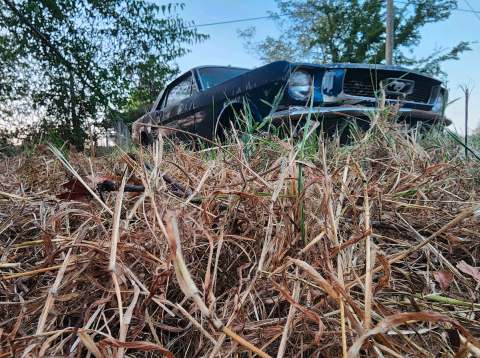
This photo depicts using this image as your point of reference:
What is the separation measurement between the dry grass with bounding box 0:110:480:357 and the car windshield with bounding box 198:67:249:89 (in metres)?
3.78

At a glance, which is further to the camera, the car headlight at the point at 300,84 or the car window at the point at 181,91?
the car window at the point at 181,91

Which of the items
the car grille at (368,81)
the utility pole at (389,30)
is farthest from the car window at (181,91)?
the utility pole at (389,30)

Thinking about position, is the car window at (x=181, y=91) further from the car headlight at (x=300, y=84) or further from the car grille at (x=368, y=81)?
the car grille at (x=368, y=81)

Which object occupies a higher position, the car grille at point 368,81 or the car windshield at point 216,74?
the car windshield at point 216,74

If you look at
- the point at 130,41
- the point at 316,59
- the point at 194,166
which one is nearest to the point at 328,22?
the point at 316,59

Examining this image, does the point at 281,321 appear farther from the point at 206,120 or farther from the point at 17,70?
the point at 17,70

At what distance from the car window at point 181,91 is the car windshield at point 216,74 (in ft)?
0.76

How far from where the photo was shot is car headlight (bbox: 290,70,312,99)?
275 cm

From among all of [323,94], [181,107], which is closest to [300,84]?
[323,94]

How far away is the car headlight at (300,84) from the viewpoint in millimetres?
2754

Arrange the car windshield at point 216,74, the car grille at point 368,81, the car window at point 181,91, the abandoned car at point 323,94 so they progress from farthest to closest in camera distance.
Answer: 1. the car window at point 181,91
2. the car windshield at point 216,74
3. the car grille at point 368,81
4. the abandoned car at point 323,94

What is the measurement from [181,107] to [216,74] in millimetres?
755

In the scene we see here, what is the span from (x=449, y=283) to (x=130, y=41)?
26.5ft

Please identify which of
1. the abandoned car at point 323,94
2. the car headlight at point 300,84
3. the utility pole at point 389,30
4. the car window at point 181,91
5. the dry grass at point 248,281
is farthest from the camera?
the utility pole at point 389,30
